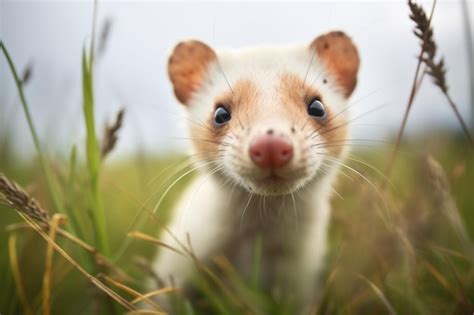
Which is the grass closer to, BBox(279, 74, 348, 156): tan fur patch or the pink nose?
BBox(279, 74, 348, 156): tan fur patch

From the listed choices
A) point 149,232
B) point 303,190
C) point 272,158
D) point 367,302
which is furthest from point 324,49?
point 149,232

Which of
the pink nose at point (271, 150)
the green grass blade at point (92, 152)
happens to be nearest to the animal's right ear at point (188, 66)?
the green grass blade at point (92, 152)

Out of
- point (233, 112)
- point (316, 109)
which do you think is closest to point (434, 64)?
point (316, 109)

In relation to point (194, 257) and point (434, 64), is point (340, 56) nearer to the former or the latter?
point (434, 64)

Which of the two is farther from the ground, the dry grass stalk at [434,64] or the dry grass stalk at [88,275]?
the dry grass stalk at [434,64]

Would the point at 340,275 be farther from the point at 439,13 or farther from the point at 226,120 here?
the point at 439,13

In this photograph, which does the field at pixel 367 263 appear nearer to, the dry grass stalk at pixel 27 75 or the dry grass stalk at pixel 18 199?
the dry grass stalk at pixel 18 199

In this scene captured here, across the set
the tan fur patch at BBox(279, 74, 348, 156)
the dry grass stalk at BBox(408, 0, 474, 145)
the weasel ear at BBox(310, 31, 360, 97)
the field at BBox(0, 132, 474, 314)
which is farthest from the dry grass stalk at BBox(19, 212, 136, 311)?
the weasel ear at BBox(310, 31, 360, 97)
